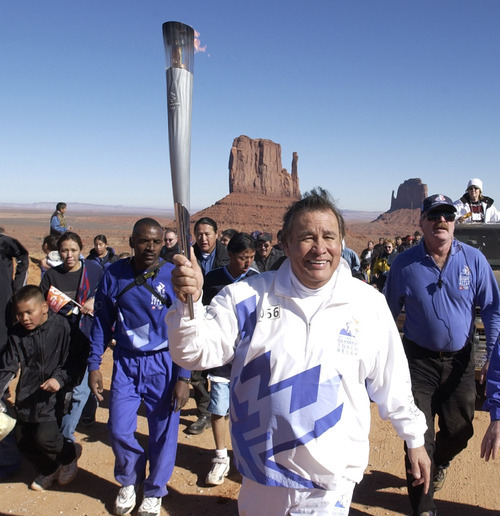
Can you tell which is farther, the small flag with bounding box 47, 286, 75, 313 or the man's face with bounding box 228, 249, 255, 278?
the small flag with bounding box 47, 286, 75, 313

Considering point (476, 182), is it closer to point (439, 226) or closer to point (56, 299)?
point (439, 226)

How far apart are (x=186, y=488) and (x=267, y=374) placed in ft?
8.32

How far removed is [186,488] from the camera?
13.0ft

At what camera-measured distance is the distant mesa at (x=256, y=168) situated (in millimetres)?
110625

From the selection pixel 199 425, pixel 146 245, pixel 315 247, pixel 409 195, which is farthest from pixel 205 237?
pixel 409 195

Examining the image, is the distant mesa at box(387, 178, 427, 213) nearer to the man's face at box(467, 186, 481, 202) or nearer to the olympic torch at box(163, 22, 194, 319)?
the man's face at box(467, 186, 481, 202)

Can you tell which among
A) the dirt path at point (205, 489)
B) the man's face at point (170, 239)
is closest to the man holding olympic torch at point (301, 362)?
the dirt path at point (205, 489)

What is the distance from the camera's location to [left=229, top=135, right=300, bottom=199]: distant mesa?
11062cm

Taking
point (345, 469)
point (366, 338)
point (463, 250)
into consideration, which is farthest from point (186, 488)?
point (463, 250)

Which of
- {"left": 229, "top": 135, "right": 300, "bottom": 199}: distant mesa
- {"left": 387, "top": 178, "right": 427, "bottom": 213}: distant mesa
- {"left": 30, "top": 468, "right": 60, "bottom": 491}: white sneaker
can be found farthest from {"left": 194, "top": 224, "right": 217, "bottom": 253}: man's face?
{"left": 387, "top": 178, "right": 427, "bottom": 213}: distant mesa

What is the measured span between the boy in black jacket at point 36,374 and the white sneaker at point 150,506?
2.90 ft

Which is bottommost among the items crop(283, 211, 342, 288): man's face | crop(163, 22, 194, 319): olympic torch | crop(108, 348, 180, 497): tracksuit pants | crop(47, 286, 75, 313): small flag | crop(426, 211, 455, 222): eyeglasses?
crop(108, 348, 180, 497): tracksuit pants

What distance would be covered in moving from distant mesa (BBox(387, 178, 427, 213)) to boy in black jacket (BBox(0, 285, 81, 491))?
158 metres

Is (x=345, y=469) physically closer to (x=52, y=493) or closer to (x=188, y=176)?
(x=188, y=176)
